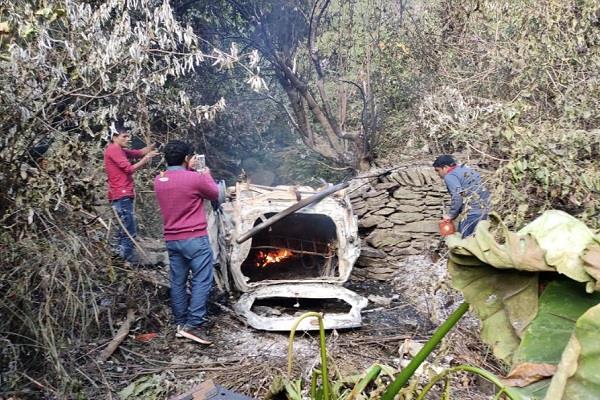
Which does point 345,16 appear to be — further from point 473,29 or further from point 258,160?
point 258,160

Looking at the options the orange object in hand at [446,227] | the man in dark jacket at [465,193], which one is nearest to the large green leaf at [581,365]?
the man in dark jacket at [465,193]

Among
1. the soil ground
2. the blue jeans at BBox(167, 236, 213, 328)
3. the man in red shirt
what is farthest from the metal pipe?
the man in red shirt

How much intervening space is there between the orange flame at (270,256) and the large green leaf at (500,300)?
16.2 ft

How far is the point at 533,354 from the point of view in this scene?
6.44ft

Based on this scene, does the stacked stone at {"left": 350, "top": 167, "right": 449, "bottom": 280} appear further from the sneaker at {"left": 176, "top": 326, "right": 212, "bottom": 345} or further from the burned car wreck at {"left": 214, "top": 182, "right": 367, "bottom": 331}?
the sneaker at {"left": 176, "top": 326, "right": 212, "bottom": 345}

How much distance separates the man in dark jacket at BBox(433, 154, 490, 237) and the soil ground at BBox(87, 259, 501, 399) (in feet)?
2.89

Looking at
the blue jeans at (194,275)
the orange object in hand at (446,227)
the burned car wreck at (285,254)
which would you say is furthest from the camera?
the orange object in hand at (446,227)

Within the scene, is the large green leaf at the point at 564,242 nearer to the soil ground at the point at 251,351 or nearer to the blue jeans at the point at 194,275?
the soil ground at the point at 251,351

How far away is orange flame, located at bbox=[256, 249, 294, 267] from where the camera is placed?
7029 mm

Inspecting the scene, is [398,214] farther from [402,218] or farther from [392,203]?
[392,203]

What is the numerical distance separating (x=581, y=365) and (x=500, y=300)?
1.65ft

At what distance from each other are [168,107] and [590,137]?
5.67m

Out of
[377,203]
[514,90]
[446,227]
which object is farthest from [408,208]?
[514,90]

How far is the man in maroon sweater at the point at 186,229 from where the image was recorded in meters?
5.37
